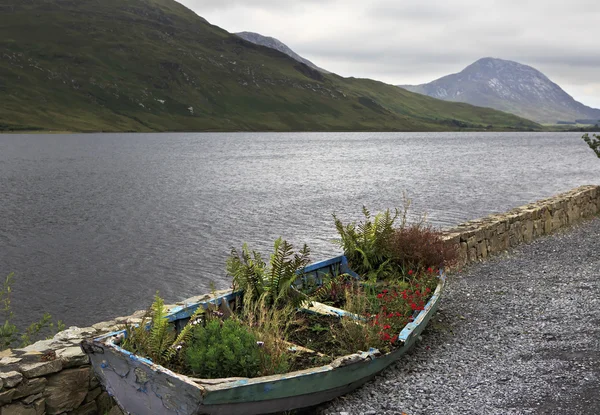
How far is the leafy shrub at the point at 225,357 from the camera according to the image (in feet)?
23.6

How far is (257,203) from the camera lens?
41.8 metres

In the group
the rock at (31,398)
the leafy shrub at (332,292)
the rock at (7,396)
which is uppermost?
the leafy shrub at (332,292)

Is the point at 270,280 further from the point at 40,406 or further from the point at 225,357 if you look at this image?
the point at 40,406

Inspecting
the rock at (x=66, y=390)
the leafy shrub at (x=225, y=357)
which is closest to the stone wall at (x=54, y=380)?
the rock at (x=66, y=390)

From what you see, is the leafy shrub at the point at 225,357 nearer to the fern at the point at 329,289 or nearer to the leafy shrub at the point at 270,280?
the leafy shrub at the point at 270,280

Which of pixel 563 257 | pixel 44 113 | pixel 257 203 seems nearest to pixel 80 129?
pixel 44 113

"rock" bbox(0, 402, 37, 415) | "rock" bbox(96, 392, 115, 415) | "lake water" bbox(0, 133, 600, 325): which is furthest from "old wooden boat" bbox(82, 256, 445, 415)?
"lake water" bbox(0, 133, 600, 325)

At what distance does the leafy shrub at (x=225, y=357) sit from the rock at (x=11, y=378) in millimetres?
2521

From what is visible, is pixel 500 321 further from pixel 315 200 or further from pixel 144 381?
pixel 315 200

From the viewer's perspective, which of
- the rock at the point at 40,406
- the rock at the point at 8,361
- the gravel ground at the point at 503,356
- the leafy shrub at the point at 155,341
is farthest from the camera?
the rock at the point at 40,406

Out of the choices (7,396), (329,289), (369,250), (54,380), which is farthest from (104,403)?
(369,250)

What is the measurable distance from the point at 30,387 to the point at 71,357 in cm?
67

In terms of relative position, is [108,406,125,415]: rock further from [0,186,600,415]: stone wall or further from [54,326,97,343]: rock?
[54,326,97,343]: rock

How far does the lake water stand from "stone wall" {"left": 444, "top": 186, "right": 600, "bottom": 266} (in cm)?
817
